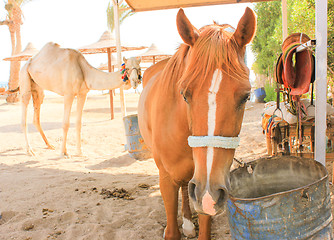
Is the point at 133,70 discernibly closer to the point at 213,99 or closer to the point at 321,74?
the point at 321,74

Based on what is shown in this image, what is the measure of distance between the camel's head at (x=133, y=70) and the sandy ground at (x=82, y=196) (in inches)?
62.3

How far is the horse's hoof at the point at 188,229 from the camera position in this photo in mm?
2398

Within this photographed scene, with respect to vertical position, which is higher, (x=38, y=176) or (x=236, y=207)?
(x=236, y=207)

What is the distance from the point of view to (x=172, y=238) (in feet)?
7.34

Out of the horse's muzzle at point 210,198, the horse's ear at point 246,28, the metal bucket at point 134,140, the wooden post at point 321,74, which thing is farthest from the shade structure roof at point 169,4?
the horse's muzzle at point 210,198

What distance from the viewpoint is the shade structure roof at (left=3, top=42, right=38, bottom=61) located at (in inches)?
536

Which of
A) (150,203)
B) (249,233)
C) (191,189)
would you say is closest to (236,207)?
(249,233)

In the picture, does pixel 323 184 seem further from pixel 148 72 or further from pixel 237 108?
pixel 148 72

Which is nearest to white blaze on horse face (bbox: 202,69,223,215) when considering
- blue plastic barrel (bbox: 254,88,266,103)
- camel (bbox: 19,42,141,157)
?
camel (bbox: 19,42,141,157)

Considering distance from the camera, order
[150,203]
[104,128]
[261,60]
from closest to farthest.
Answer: [150,203] → [104,128] → [261,60]

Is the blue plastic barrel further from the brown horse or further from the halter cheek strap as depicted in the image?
the halter cheek strap

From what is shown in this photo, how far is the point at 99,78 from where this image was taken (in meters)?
6.00

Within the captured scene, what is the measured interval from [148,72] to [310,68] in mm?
1706

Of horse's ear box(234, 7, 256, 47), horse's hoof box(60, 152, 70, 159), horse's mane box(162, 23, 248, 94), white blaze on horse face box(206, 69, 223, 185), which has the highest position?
horse's ear box(234, 7, 256, 47)
